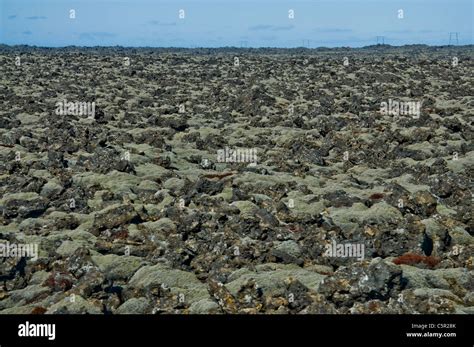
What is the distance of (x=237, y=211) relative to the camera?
19578 millimetres

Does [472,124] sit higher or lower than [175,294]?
higher

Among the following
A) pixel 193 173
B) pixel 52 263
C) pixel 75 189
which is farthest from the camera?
pixel 193 173

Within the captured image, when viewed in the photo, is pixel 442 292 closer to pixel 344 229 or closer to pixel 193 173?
pixel 344 229

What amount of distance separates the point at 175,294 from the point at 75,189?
9.59 m

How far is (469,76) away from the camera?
232ft

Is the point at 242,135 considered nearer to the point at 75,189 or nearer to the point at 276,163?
the point at 276,163

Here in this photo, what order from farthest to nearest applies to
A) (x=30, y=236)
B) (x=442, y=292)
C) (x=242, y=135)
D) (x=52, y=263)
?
1. (x=242, y=135)
2. (x=30, y=236)
3. (x=52, y=263)
4. (x=442, y=292)

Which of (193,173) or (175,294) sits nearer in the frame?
(175,294)

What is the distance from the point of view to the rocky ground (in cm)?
1352

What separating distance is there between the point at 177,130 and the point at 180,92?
20398 millimetres

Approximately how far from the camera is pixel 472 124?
1455 inches

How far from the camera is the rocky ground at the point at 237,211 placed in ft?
44.3
